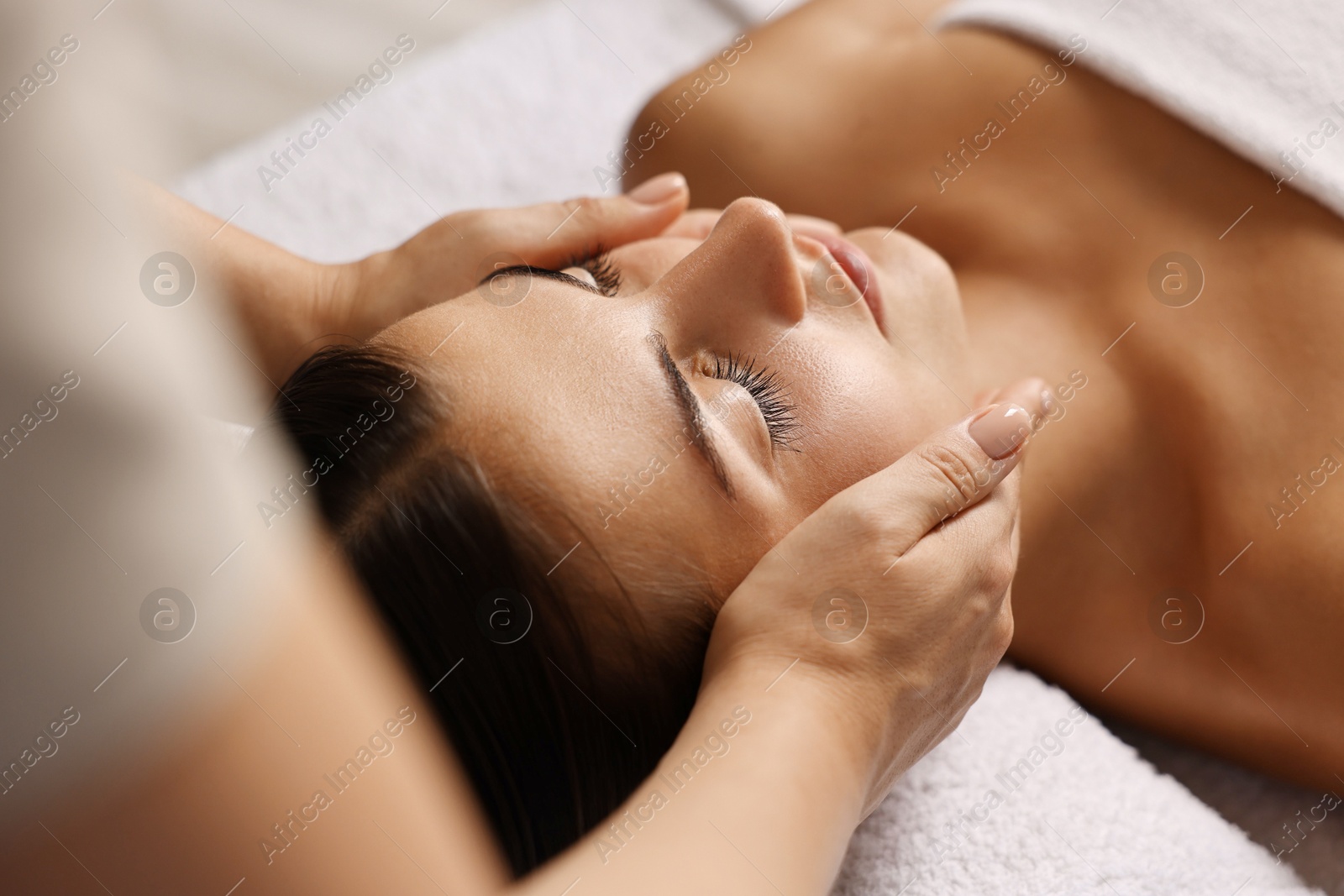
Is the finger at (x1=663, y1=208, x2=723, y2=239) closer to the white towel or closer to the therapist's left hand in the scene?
the therapist's left hand

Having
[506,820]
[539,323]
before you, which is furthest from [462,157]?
[506,820]

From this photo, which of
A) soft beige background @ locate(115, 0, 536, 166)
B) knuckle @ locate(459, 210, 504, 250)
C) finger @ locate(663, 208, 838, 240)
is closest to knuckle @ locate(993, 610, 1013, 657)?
finger @ locate(663, 208, 838, 240)

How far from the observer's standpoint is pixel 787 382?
2.35ft

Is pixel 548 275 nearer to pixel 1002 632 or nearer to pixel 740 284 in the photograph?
pixel 740 284

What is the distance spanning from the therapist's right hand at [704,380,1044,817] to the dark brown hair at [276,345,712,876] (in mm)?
68

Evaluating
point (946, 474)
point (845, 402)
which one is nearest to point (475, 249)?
point (845, 402)

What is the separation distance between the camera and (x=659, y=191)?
98 centimetres

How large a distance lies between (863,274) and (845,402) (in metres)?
0.18

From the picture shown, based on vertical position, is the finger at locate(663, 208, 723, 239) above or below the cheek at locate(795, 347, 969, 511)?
above

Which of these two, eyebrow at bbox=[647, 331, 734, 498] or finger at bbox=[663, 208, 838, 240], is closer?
eyebrow at bbox=[647, 331, 734, 498]

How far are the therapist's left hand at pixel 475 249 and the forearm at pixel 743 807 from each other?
1.70 ft

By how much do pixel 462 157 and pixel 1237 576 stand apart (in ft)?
4.04

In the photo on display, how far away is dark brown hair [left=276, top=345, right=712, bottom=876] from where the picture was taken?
66 cm

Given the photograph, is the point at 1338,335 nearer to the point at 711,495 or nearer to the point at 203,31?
the point at 711,495
